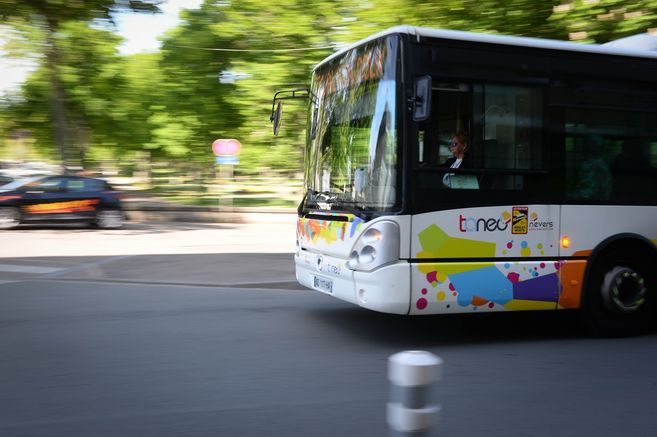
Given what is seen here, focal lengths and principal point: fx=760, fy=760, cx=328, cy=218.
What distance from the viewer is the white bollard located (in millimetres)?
2516

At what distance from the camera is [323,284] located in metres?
7.46

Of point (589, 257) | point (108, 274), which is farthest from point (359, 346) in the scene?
point (108, 274)

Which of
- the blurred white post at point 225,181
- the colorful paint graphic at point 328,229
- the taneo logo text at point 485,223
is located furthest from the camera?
the blurred white post at point 225,181

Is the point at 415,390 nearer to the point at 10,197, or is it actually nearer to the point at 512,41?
the point at 512,41

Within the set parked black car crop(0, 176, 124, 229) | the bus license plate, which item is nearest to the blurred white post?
parked black car crop(0, 176, 124, 229)

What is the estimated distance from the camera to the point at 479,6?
21703mm

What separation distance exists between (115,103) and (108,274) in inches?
946

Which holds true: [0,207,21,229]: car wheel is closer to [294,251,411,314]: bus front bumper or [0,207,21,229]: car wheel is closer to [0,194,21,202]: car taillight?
[0,194,21,202]: car taillight

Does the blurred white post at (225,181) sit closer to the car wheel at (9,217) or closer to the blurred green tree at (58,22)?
the blurred green tree at (58,22)

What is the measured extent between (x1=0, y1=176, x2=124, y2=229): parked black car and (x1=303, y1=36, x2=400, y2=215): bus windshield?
1532 cm

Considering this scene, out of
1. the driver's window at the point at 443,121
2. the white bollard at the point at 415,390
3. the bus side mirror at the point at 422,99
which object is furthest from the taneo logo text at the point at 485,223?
the white bollard at the point at 415,390

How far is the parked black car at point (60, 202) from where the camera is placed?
2130cm

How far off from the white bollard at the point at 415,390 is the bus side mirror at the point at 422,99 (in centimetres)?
396

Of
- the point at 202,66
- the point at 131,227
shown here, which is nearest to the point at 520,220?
the point at 131,227
